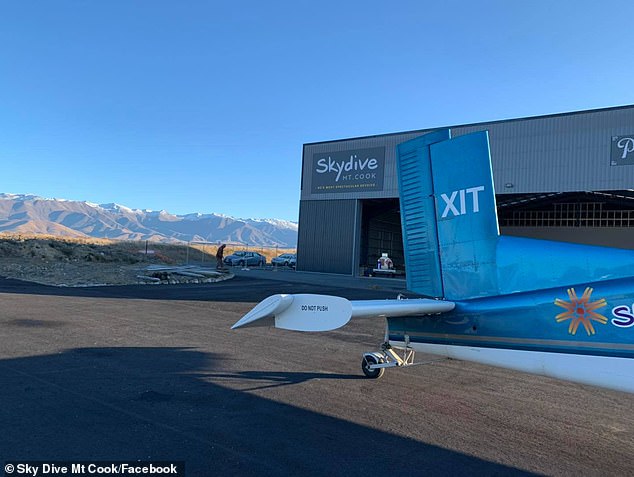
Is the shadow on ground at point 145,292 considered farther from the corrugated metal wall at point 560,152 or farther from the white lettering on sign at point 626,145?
the white lettering on sign at point 626,145

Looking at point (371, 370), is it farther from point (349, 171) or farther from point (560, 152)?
point (349, 171)

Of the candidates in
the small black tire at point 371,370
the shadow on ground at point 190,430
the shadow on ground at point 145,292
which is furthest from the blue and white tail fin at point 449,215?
the shadow on ground at point 145,292

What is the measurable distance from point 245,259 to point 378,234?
12.9 metres

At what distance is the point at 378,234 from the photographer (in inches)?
1559

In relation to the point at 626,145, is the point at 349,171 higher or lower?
higher

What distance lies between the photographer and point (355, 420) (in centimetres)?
476

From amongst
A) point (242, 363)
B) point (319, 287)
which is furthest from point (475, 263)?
point (319, 287)

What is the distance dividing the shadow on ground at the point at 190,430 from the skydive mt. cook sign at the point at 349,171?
28348 mm

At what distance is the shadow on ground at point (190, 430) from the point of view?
372 centimetres

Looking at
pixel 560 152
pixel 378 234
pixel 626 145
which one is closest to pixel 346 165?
pixel 378 234

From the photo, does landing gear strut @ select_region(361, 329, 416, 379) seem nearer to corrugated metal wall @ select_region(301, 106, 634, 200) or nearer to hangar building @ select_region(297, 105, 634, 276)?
corrugated metal wall @ select_region(301, 106, 634, 200)

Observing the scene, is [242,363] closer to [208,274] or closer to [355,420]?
[355,420]

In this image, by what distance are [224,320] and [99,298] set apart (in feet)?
18.7

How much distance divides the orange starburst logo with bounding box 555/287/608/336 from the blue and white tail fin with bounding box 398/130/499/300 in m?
0.71
